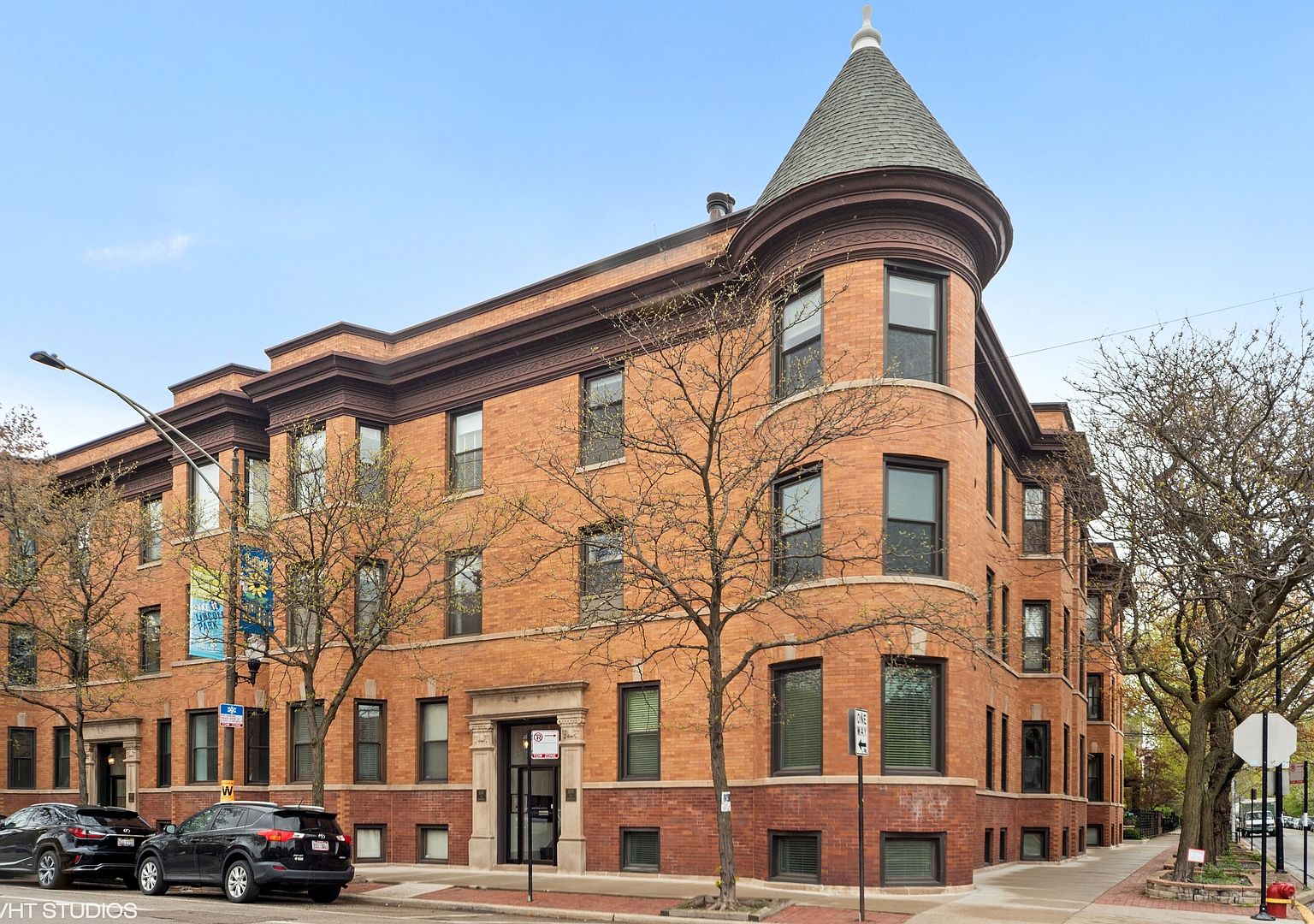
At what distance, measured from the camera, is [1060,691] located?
34.0 metres

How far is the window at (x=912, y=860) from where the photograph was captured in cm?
1988

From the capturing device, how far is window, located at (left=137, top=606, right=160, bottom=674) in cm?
3497

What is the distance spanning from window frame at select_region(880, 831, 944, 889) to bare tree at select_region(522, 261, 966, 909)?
2.46 meters

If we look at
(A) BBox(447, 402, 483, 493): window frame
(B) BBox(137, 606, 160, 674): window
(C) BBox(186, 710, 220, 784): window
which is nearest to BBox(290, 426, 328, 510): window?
(A) BBox(447, 402, 483, 493): window frame

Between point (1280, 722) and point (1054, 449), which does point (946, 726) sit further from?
point (1054, 449)

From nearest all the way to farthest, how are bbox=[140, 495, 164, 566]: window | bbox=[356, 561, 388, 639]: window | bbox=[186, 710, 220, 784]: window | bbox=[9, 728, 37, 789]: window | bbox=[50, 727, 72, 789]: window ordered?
bbox=[356, 561, 388, 639]: window
bbox=[186, 710, 220, 784]: window
bbox=[140, 495, 164, 566]: window
bbox=[50, 727, 72, 789]: window
bbox=[9, 728, 37, 789]: window

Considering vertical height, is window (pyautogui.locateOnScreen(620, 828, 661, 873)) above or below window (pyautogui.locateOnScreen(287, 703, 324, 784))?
below

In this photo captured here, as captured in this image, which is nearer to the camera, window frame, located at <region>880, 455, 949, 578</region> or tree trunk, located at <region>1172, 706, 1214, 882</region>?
window frame, located at <region>880, 455, 949, 578</region>

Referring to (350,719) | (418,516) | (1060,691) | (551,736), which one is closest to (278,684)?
(350,719)

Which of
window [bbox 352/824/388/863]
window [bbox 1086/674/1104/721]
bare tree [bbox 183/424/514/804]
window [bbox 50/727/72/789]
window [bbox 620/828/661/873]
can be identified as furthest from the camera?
window [bbox 1086/674/1104/721]

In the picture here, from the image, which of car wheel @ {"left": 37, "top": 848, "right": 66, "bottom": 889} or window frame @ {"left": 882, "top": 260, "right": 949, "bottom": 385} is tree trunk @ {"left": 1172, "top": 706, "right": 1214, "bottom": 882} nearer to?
window frame @ {"left": 882, "top": 260, "right": 949, "bottom": 385}

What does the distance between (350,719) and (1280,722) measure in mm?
18760

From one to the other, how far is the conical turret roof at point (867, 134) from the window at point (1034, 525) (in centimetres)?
1409

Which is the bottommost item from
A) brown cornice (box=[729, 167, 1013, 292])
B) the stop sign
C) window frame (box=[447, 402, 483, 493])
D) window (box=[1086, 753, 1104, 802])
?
window (box=[1086, 753, 1104, 802])
